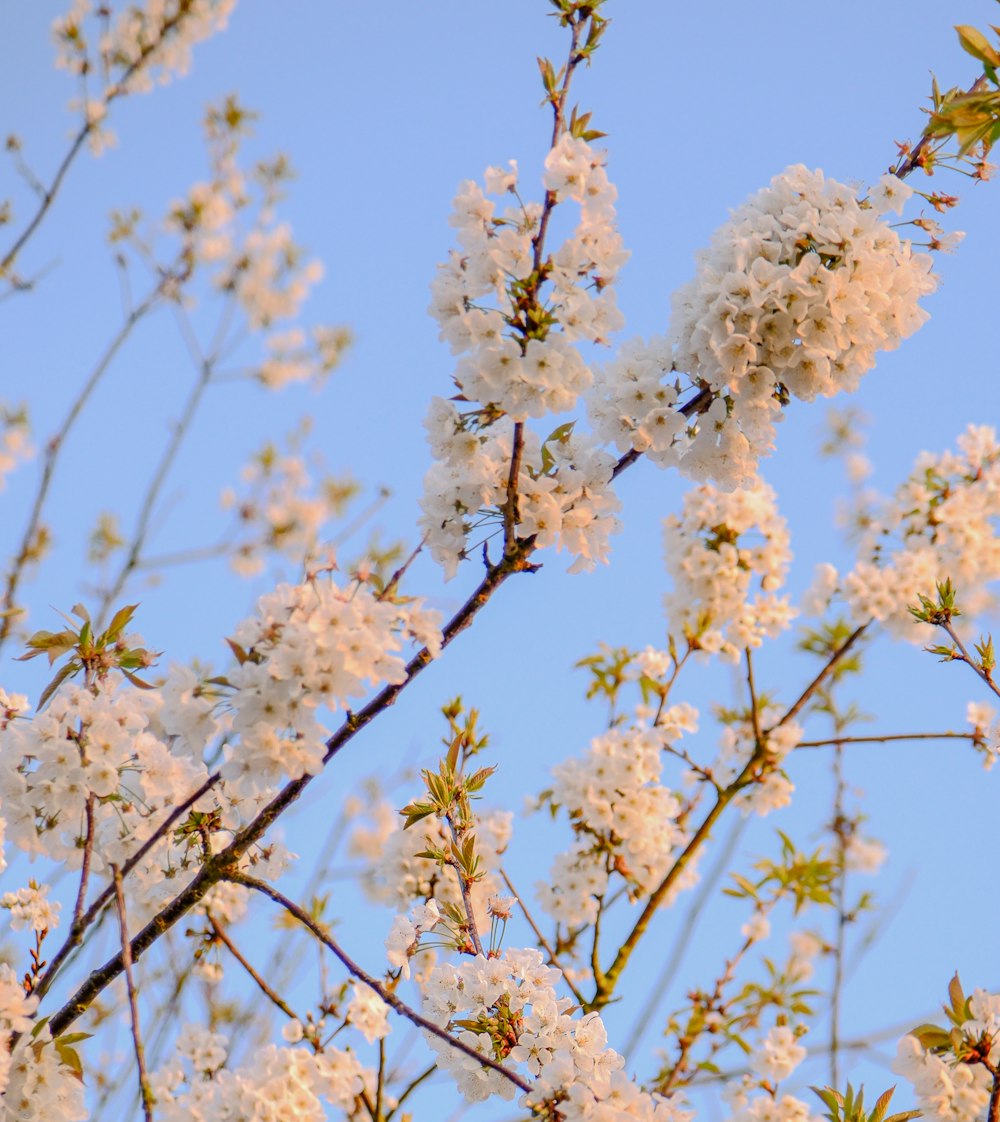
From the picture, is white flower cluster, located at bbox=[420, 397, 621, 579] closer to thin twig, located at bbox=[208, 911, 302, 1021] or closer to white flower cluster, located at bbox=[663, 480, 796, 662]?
thin twig, located at bbox=[208, 911, 302, 1021]

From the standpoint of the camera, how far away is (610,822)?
397 cm

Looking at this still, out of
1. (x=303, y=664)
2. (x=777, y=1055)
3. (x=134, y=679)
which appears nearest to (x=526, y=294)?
(x=303, y=664)

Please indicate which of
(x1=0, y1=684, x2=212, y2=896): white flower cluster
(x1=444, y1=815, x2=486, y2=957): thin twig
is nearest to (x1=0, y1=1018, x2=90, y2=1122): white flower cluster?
(x1=0, y1=684, x2=212, y2=896): white flower cluster

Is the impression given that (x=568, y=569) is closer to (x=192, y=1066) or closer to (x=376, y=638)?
(x=376, y=638)

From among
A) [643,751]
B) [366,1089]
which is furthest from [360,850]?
[366,1089]

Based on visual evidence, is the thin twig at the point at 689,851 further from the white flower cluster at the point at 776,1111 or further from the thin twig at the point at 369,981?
the thin twig at the point at 369,981

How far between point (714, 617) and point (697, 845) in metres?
1.05

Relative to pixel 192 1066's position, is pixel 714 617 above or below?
above

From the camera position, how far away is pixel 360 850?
8.76 meters

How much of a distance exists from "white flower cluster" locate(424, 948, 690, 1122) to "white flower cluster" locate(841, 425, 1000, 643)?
2901 mm

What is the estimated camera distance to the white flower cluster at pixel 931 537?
4602 mm

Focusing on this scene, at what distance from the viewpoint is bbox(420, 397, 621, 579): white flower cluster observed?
194 centimetres

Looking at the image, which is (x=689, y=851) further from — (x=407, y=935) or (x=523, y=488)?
(x=523, y=488)

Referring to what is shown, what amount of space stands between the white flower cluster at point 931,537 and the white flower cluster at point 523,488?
2942 millimetres
